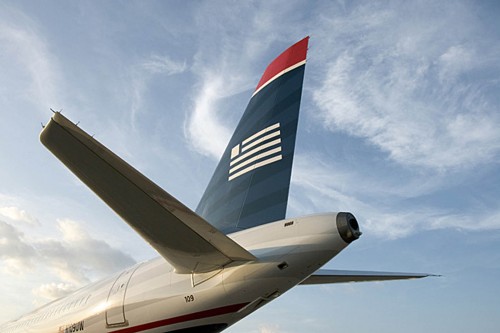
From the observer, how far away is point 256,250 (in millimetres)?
6062

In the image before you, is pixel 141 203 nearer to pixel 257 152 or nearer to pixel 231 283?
pixel 231 283

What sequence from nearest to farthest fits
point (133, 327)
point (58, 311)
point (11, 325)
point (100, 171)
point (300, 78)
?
point (100, 171) < point (133, 327) < point (300, 78) < point (58, 311) < point (11, 325)

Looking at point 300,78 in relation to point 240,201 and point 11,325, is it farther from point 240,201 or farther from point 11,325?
point 11,325

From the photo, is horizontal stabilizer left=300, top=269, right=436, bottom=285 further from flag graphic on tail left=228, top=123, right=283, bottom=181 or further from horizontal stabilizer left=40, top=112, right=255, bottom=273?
horizontal stabilizer left=40, top=112, right=255, bottom=273

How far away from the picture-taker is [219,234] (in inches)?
212

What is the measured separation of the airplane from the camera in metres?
4.89

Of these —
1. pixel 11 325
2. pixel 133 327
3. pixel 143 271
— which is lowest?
pixel 133 327

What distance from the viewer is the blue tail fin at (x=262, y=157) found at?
8.11 m

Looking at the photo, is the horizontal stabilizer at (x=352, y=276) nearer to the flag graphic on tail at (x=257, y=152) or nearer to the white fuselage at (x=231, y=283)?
the flag graphic on tail at (x=257, y=152)

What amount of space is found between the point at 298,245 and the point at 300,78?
203 inches

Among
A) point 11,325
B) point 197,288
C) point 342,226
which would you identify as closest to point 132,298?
point 197,288

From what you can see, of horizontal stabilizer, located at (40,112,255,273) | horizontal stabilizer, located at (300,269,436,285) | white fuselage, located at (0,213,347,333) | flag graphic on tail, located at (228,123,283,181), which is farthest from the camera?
horizontal stabilizer, located at (300,269,436,285)

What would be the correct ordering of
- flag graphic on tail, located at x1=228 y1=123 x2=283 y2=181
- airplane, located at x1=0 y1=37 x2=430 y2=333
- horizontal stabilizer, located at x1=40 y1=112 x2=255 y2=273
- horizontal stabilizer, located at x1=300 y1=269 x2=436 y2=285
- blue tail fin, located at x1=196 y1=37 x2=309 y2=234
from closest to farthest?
horizontal stabilizer, located at x1=40 y1=112 x2=255 y2=273
airplane, located at x1=0 y1=37 x2=430 y2=333
blue tail fin, located at x1=196 y1=37 x2=309 y2=234
flag graphic on tail, located at x1=228 y1=123 x2=283 y2=181
horizontal stabilizer, located at x1=300 y1=269 x2=436 y2=285

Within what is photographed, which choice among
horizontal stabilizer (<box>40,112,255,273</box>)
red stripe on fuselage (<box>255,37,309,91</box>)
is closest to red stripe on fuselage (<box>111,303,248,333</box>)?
horizontal stabilizer (<box>40,112,255,273</box>)
